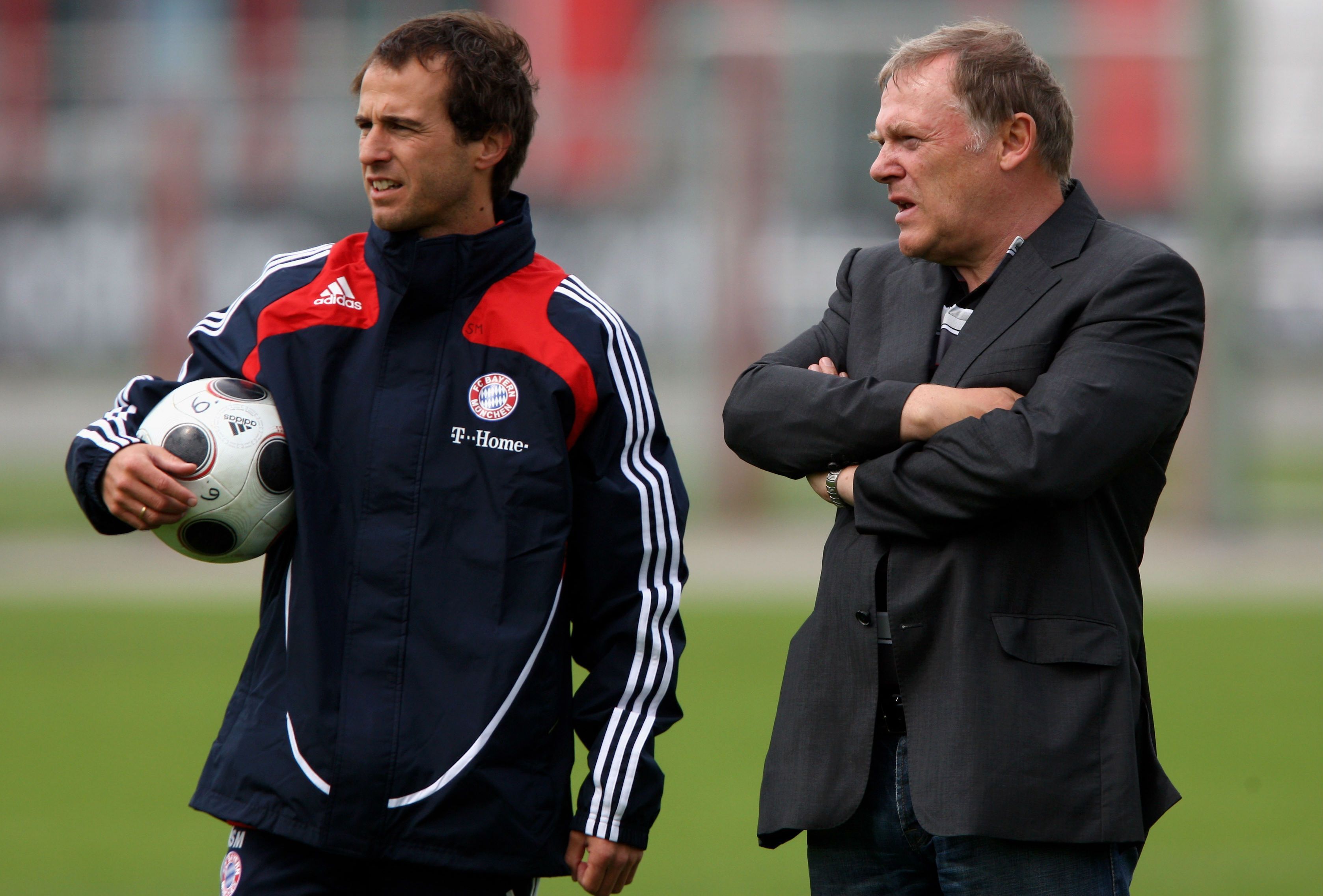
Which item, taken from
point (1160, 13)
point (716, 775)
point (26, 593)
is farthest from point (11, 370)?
point (1160, 13)

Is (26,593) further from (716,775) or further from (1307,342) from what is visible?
(1307,342)

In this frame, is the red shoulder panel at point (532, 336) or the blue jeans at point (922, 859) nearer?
the blue jeans at point (922, 859)

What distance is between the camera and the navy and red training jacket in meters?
3.03

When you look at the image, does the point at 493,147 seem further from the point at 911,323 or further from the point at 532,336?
the point at 911,323

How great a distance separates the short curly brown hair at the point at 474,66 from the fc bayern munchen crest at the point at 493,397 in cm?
42

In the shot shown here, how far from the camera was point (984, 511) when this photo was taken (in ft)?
9.40

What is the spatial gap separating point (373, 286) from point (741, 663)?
21.3 feet

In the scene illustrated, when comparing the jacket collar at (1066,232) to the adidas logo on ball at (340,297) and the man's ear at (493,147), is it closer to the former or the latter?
the man's ear at (493,147)

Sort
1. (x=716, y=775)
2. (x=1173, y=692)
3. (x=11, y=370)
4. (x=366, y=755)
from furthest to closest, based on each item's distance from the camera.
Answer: (x=11, y=370), (x=1173, y=692), (x=716, y=775), (x=366, y=755)

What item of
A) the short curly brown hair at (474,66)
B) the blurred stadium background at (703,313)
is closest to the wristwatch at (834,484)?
the short curly brown hair at (474,66)

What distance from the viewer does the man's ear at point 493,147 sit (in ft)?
10.7

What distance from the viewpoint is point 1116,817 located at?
278cm

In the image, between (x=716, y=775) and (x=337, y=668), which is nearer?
(x=337, y=668)

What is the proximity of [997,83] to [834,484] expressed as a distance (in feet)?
2.61
